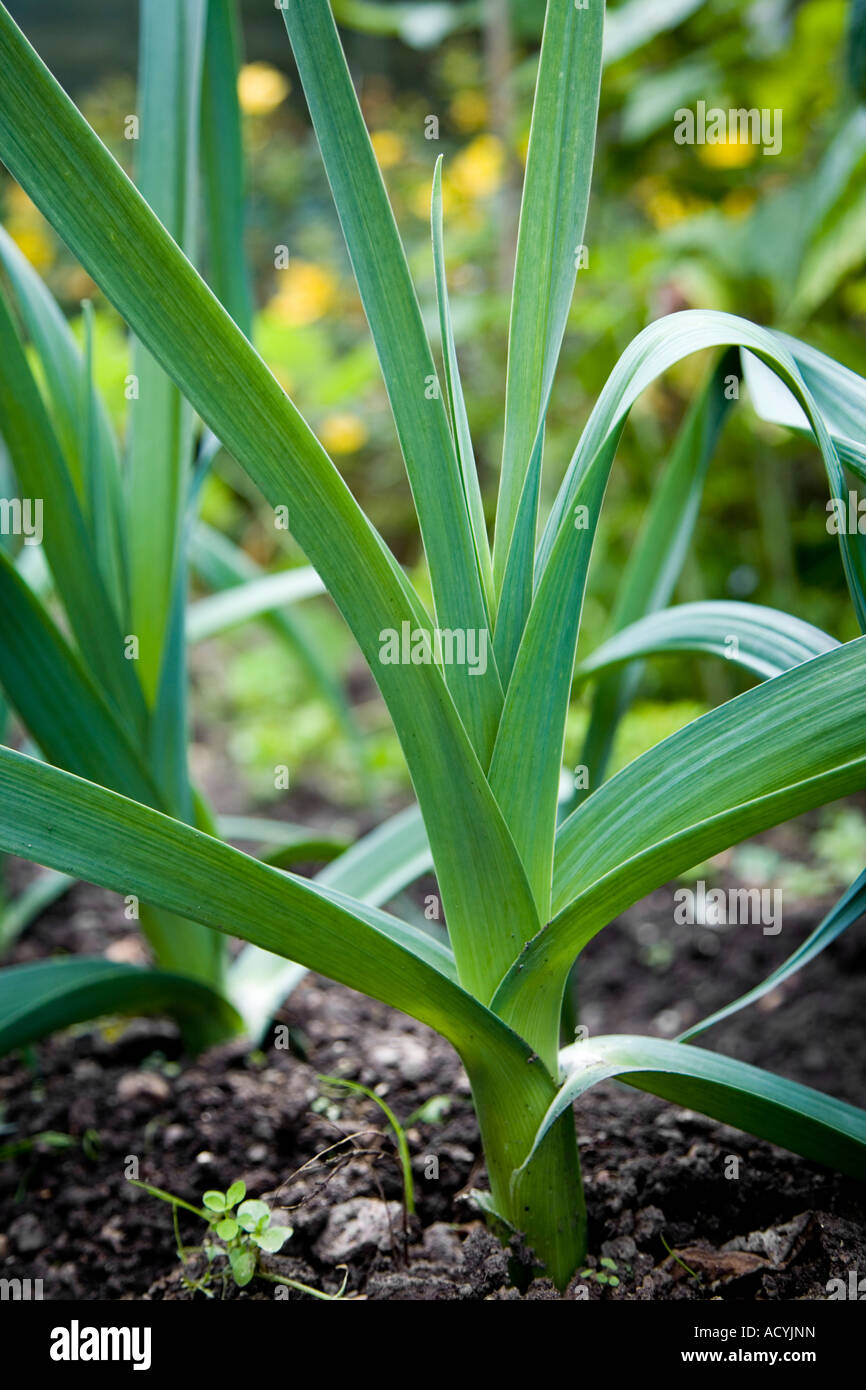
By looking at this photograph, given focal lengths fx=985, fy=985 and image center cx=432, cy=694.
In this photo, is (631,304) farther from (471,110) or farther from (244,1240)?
(244,1240)

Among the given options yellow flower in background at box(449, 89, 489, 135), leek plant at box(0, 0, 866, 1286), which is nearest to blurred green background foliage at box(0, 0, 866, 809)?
yellow flower in background at box(449, 89, 489, 135)

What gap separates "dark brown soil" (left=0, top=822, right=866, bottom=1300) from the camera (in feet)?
2.04

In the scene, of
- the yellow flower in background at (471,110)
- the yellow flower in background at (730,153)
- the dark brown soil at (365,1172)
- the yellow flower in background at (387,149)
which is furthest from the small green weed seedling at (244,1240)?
the yellow flower in background at (471,110)

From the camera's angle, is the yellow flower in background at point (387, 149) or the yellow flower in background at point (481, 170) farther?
the yellow flower in background at point (387, 149)

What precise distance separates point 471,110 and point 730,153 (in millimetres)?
1239

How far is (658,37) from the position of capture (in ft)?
7.65

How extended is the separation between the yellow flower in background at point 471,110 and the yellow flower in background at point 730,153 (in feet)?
3.41

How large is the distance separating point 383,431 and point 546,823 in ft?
8.17

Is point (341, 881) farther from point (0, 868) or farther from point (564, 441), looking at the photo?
point (564, 441)

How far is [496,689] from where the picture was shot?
0.61m

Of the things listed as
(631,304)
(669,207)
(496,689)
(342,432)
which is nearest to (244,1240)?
(496,689)

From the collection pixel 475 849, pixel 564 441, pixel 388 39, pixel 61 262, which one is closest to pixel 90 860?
pixel 475 849

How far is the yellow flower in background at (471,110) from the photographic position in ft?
10.0

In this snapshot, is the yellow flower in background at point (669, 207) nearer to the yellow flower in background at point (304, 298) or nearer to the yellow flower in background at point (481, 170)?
the yellow flower in background at point (481, 170)
